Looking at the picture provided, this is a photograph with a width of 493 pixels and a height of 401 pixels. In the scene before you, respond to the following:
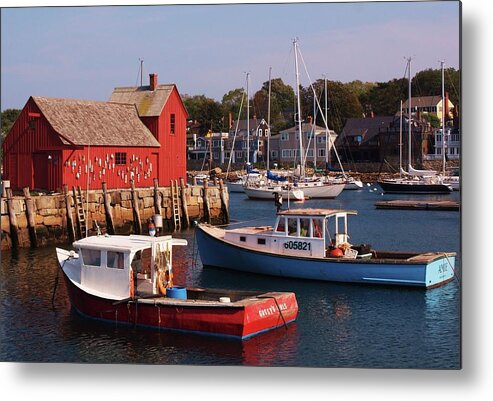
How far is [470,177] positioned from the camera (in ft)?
38.3

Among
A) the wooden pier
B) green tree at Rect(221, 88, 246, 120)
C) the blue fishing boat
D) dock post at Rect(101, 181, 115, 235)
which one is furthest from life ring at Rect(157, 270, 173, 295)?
green tree at Rect(221, 88, 246, 120)

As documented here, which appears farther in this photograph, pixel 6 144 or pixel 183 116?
pixel 183 116

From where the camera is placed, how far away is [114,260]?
1529 centimetres

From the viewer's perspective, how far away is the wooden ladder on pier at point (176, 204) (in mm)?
30731

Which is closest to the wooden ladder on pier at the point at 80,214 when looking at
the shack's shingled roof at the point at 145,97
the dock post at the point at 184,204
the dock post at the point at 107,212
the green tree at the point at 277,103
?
the dock post at the point at 107,212

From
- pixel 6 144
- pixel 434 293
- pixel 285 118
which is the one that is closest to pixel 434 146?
pixel 285 118

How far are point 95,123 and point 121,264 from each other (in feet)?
53.2

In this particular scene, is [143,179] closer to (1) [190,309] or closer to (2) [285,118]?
(1) [190,309]

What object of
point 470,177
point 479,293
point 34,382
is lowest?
point 34,382

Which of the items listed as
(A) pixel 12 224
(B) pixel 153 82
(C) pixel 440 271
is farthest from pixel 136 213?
(C) pixel 440 271

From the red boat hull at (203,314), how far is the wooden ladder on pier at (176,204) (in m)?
14.9

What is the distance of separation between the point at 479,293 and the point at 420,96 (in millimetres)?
45349

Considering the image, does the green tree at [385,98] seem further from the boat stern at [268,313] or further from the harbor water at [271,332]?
the boat stern at [268,313]

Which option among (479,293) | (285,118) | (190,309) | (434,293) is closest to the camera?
(479,293)
